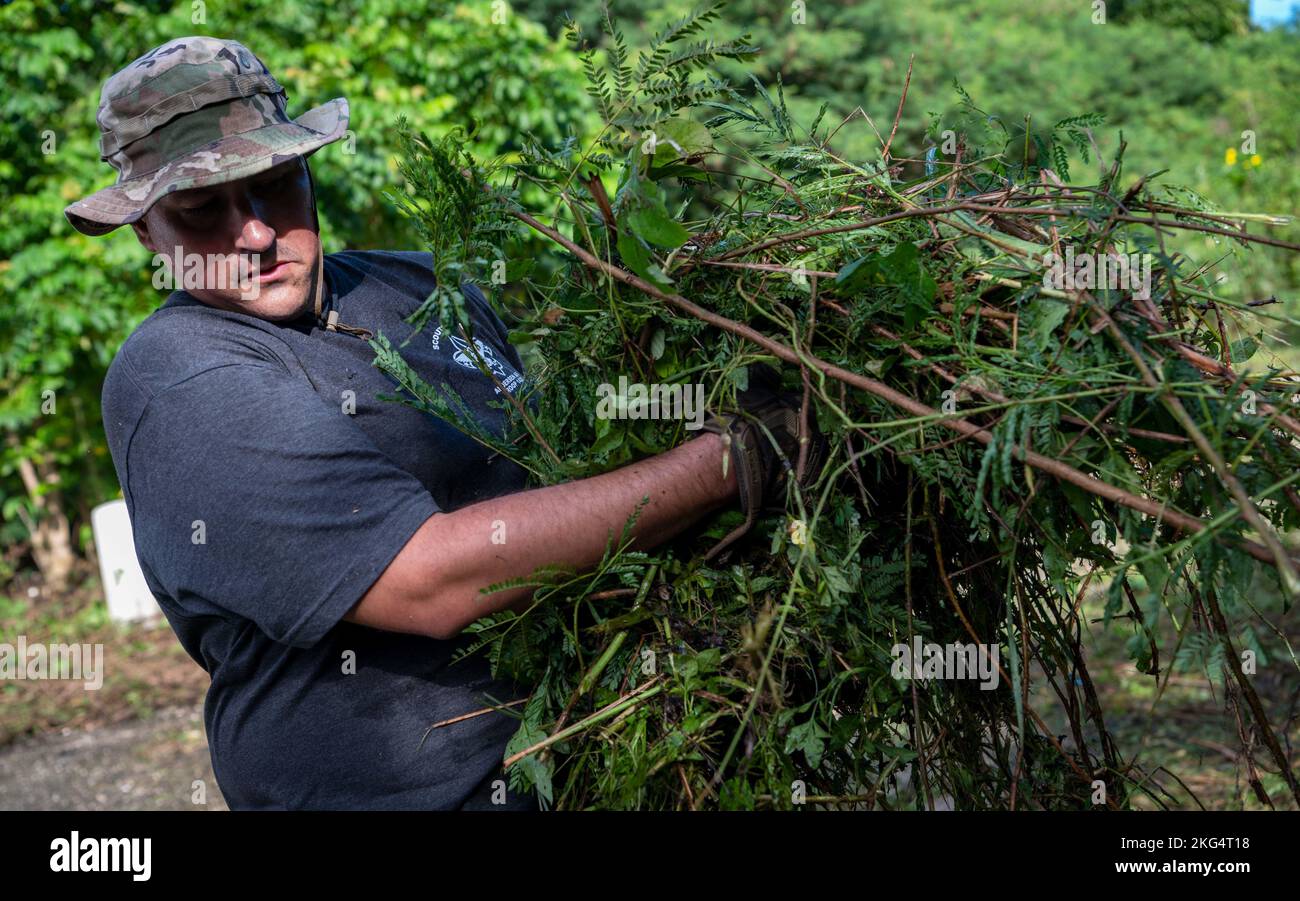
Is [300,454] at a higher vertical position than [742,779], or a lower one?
higher

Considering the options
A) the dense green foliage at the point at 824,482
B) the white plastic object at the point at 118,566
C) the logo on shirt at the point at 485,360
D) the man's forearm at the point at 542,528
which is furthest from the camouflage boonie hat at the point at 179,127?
the white plastic object at the point at 118,566

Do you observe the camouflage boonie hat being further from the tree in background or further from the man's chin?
the tree in background

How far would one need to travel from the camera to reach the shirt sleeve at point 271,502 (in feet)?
5.62

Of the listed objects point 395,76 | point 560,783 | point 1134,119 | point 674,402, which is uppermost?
point 1134,119

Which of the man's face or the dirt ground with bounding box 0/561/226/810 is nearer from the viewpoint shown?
the man's face

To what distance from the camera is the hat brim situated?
198cm

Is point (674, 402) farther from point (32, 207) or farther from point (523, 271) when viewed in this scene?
point (32, 207)

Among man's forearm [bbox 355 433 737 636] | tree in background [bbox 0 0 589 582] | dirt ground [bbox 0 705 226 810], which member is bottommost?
dirt ground [bbox 0 705 226 810]

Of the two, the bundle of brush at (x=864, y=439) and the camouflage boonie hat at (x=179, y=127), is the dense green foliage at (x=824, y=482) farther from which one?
the camouflage boonie hat at (x=179, y=127)

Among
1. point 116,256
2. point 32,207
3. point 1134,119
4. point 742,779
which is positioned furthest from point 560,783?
point 1134,119

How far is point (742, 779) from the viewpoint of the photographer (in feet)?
5.52

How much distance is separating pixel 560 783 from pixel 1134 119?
16.1 m

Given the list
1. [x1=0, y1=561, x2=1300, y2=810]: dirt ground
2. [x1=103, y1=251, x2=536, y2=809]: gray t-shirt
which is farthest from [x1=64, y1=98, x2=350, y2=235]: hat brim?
[x1=0, y1=561, x2=1300, y2=810]: dirt ground

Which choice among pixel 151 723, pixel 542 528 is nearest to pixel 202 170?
pixel 542 528
